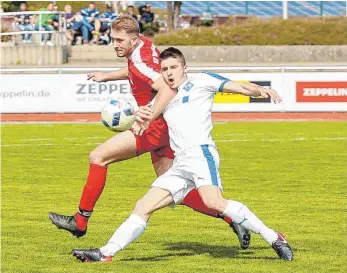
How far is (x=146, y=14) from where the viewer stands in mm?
39125

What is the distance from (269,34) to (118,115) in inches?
1174

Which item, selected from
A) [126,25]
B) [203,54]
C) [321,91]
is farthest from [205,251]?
[203,54]

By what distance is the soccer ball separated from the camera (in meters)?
10.2

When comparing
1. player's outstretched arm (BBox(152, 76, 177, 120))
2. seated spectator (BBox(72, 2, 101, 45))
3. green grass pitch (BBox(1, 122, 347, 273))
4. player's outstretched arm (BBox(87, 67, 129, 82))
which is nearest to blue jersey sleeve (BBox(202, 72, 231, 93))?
player's outstretched arm (BBox(152, 76, 177, 120))

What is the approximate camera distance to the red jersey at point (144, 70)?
10.4 metres

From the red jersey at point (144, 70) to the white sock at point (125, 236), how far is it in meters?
1.79

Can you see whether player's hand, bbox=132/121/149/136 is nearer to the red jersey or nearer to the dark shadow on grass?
the red jersey

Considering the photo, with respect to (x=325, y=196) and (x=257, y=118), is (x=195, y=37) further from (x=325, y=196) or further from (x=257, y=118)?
(x=325, y=196)

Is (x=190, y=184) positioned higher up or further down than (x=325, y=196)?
higher up

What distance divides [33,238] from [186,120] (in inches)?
91.6

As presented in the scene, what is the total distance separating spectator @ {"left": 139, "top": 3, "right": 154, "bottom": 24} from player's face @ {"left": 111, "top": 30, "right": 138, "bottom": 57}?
28560mm

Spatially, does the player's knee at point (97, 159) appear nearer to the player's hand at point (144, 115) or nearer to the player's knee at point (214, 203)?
the player's hand at point (144, 115)

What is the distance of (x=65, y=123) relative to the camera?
2981 centimetres

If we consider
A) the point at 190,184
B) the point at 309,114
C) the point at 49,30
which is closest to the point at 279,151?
the point at 309,114
